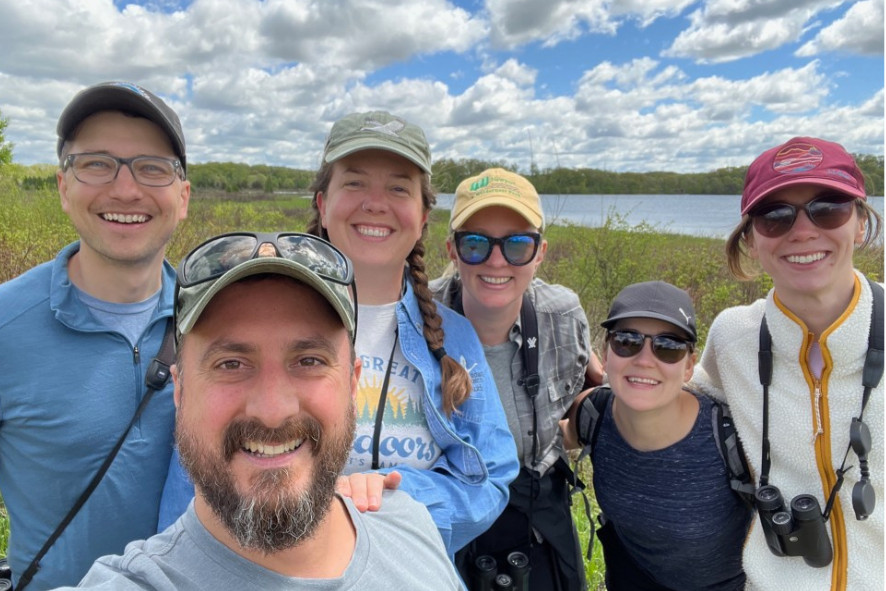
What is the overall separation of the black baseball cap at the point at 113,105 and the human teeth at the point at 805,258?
2.39 metres

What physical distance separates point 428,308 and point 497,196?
65 centimetres

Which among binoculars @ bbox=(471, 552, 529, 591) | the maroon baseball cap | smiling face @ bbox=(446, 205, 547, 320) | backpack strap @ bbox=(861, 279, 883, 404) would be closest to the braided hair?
smiling face @ bbox=(446, 205, 547, 320)

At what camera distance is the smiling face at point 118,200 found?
6.43 feet

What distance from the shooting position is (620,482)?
8.41ft

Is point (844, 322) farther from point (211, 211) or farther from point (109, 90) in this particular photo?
point (211, 211)

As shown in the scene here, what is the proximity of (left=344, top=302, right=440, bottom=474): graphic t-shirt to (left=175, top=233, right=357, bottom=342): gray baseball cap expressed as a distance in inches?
26.7

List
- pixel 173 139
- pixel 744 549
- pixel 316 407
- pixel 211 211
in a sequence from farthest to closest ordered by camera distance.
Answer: pixel 211 211, pixel 744 549, pixel 173 139, pixel 316 407

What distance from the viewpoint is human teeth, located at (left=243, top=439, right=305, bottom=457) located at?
1.23m

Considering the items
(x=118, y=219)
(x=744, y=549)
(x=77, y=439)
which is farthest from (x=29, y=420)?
(x=744, y=549)

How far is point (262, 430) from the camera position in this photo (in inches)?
48.1

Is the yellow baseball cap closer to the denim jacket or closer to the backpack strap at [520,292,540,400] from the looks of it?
the backpack strap at [520,292,540,400]

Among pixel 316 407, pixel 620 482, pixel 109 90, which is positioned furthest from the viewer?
pixel 620 482

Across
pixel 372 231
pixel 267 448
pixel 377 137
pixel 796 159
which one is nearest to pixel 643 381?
pixel 796 159

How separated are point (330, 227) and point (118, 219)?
0.73 m
